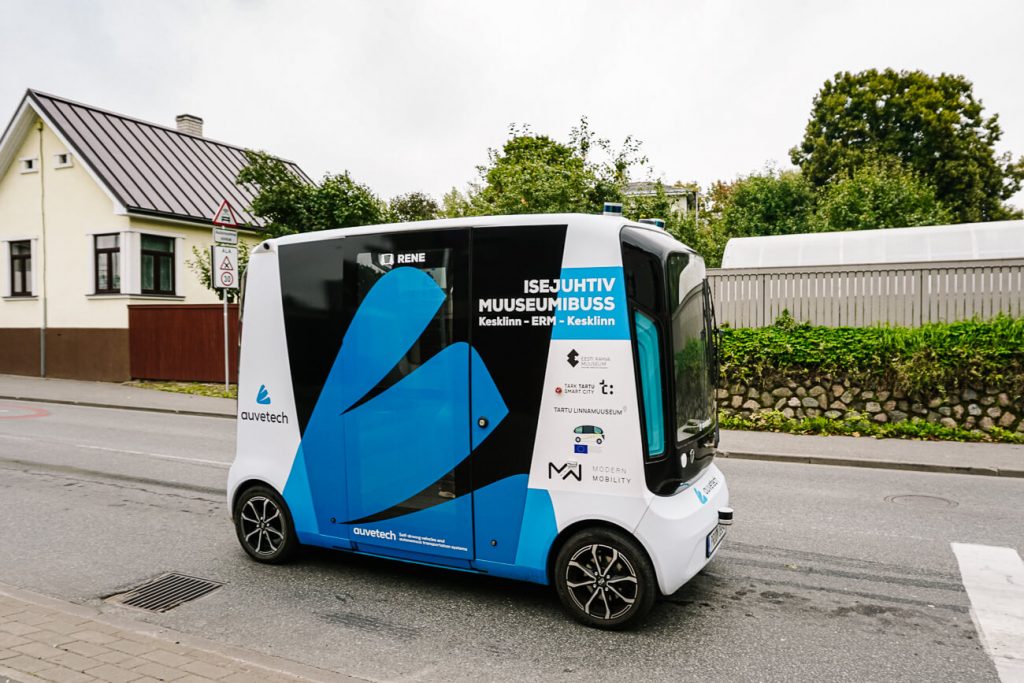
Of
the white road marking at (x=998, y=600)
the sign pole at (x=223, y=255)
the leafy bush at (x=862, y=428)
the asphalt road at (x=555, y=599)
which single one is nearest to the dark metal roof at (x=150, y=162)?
the sign pole at (x=223, y=255)

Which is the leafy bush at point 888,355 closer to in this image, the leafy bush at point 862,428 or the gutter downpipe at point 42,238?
the leafy bush at point 862,428

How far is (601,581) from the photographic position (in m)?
4.75

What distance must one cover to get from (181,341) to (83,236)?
19.2 feet

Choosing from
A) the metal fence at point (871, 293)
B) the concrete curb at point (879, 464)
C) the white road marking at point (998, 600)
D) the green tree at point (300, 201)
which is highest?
the green tree at point (300, 201)

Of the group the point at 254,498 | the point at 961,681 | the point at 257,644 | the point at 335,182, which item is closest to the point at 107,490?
the point at 254,498

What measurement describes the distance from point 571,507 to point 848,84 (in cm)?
4603

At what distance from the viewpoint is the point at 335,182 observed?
19.9m

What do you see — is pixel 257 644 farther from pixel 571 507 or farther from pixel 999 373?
pixel 999 373

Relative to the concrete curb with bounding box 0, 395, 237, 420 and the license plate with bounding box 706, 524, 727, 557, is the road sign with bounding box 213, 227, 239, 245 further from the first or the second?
the license plate with bounding box 706, 524, 727, 557

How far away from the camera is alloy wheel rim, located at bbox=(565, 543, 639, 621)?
15.4 feet

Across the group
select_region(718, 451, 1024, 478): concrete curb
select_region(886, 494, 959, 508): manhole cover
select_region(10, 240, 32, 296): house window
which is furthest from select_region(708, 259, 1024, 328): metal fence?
select_region(10, 240, 32, 296): house window

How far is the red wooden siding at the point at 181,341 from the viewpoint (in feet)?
66.7

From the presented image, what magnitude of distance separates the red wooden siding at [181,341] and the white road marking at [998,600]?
58.5ft

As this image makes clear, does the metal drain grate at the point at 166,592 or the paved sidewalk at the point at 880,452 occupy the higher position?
the paved sidewalk at the point at 880,452
